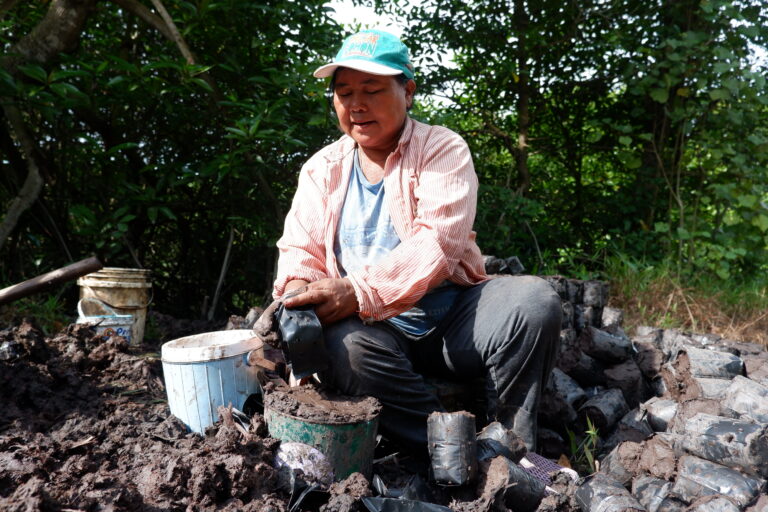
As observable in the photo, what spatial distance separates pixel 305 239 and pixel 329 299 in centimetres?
40

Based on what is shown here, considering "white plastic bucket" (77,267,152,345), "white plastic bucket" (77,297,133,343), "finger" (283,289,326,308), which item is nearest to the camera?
"finger" (283,289,326,308)

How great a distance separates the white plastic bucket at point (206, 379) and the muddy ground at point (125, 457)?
81 millimetres

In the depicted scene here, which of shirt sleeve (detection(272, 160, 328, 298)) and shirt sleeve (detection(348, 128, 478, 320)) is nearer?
shirt sleeve (detection(348, 128, 478, 320))

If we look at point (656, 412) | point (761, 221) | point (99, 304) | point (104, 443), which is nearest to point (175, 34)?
point (99, 304)

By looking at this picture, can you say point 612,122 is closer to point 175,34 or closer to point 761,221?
point 761,221

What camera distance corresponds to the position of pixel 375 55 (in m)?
2.17

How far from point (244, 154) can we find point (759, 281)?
15.7ft

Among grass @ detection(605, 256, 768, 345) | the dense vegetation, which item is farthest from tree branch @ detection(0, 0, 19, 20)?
grass @ detection(605, 256, 768, 345)

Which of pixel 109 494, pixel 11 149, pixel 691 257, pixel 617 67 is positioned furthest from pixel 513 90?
pixel 109 494

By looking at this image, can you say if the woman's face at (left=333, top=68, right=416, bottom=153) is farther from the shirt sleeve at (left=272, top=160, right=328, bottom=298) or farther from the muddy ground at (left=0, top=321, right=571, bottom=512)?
the muddy ground at (left=0, top=321, right=571, bottom=512)

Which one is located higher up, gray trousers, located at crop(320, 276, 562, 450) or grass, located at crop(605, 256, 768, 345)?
gray trousers, located at crop(320, 276, 562, 450)

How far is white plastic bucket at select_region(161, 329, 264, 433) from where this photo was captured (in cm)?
215

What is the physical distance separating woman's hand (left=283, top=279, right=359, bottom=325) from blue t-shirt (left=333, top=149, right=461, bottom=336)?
24 centimetres

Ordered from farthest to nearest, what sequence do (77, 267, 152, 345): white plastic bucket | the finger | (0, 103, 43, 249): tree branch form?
1. (0, 103, 43, 249): tree branch
2. (77, 267, 152, 345): white plastic bucket
3. the finger
